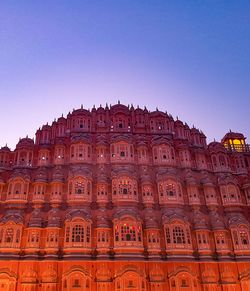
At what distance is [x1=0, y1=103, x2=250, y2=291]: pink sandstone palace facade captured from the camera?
28.3 meters

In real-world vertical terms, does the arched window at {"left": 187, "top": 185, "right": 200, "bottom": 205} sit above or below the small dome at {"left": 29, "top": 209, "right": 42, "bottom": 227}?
above

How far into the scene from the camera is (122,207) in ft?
103

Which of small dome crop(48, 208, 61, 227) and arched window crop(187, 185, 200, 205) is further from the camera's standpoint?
arched window crop(187, 185, 200, 205)

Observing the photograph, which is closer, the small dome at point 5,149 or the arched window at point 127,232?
the arched window at point 127,232

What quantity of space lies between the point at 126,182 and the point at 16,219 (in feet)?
39.9

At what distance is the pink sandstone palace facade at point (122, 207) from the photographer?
92.9ft

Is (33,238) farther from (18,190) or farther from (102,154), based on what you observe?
(102,154)

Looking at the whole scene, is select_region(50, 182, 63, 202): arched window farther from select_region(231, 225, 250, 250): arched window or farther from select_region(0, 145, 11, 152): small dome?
select_region(231, 225, 250, 250): arched window

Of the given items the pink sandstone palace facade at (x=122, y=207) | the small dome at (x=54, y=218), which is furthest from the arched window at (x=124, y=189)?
the small dome at (x=54, y=218)

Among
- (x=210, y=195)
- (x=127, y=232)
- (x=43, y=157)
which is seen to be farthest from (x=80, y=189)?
(x=210, y=195)

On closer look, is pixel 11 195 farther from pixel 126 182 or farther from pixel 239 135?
pixel 239 135

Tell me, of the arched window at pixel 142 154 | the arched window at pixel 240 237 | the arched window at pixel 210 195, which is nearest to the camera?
the arched window at pixel 240 237

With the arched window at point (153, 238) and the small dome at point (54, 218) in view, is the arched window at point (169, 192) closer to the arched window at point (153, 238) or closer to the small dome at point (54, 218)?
the arched window at point (153, 238)

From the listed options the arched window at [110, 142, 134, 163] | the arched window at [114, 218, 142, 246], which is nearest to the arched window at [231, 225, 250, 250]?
the arched window at [114, 218, 142, 246]
